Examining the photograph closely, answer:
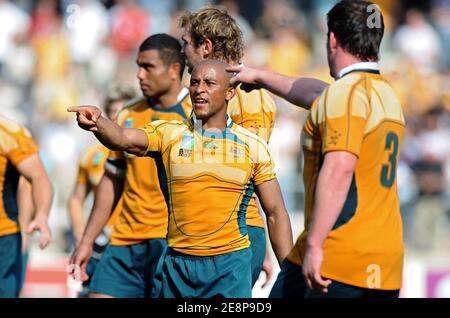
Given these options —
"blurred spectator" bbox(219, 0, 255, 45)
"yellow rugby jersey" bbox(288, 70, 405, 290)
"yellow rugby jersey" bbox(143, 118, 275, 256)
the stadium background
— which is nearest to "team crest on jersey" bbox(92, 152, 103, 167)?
"yellow rugby jersey" bbox(143, 118, 275, 256)

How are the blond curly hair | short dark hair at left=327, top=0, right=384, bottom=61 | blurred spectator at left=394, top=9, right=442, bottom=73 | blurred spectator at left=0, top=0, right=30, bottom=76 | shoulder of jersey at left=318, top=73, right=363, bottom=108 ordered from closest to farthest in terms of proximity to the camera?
shoulder of jersey at left=318, top=73, right=363, bottom=108
short dark hair at left=327, top=0, right=384, bottom=61
the blond curly hair
blurred spectator at left=394, top=9, right=442, bottom=73
blurred spectator at left=0, top=0, right=30, bottom=76

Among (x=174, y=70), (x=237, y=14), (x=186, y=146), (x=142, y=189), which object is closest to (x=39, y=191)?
(x=142, y=189)

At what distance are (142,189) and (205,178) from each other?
70.2 inches

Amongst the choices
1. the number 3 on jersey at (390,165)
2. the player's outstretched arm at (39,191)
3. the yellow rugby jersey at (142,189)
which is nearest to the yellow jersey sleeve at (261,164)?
the number 3 on jersey at (390,165)

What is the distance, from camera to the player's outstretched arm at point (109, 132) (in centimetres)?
489

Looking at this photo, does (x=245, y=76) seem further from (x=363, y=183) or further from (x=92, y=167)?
(x=92, y=167)

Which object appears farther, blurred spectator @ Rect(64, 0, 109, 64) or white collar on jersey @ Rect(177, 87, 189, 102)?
blurred spectator @ Rect(64, 0, 109, 64)

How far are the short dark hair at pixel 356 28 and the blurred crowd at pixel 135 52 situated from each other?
30.6 ft

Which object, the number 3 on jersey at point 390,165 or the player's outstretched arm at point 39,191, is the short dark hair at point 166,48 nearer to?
the player's outstretched arm at point 39,191

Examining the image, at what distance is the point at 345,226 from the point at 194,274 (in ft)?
3.54

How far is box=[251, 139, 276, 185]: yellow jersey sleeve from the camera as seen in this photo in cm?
552

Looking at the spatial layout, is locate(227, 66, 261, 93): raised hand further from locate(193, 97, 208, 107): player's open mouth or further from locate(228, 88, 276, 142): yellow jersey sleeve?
locate(228, 88, 276, 142): yellow jersey sleeve

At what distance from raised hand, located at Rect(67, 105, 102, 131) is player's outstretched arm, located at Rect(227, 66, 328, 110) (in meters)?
0.92
